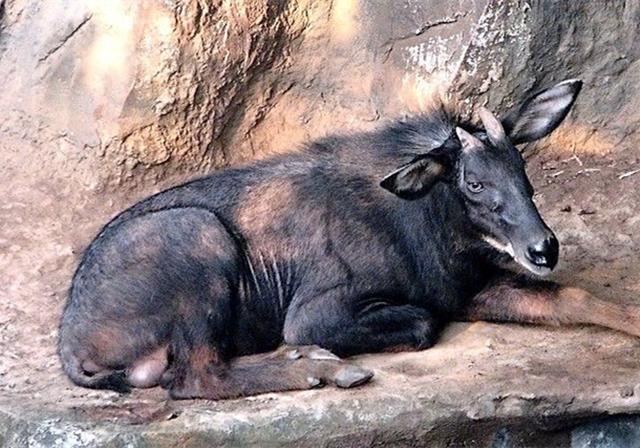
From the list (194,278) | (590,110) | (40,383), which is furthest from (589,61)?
(40,383)

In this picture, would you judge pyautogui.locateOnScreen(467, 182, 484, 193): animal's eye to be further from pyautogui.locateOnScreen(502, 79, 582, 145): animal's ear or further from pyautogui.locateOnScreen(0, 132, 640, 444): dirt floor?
pyautogui.locateOnScreen(0, 132, 640, 444): dirt floor

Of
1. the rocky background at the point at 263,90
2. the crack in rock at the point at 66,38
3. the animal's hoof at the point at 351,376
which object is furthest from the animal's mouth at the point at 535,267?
the crack in rock at the point at 66,38

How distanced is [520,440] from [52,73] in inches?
198

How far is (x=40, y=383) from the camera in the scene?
7469 millimetres

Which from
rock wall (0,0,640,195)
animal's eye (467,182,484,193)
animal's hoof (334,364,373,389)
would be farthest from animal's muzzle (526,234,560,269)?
rock wall (0,0,640,195)

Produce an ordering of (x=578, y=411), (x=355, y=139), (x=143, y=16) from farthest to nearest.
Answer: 1. (x=143, y=16)
2. (x=355, y=139)
3. (x=578, y=411)

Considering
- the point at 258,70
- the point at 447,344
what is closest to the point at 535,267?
the point at 447,344

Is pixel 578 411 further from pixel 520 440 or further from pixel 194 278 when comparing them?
pixel 194 278

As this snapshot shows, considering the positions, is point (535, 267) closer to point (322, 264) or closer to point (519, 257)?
point (519, 257)

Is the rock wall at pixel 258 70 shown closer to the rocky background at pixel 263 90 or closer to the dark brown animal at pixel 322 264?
the rocky background at pixel 263 90

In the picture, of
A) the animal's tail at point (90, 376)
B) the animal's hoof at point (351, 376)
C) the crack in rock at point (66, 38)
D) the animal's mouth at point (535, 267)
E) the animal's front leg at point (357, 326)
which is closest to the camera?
the animal's hoof at point (351, 376)

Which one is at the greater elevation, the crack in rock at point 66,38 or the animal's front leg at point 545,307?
the crack in rock at point 66,38

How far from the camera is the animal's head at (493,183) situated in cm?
757

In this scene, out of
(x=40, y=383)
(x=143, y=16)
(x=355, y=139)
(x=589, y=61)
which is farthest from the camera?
(x=589, y=61)
